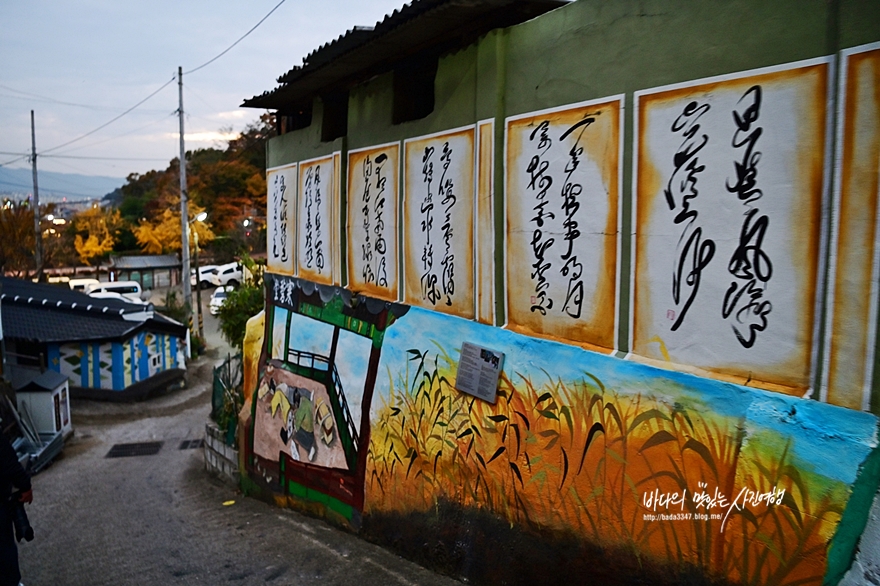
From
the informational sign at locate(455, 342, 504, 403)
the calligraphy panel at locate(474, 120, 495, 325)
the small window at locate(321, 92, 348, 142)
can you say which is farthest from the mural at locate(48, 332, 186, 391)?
the calligraphy panel at locate(474, 120, 495, 325)

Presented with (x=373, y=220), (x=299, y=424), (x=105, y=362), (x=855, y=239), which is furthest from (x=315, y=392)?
(x=105, y=362)

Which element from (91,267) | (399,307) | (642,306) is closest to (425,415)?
(399,307)

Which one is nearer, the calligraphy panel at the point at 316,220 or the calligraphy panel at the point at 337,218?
the calligraphy panel at the point at 337,218

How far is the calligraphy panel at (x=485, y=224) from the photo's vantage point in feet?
19.9

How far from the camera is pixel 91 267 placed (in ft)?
156

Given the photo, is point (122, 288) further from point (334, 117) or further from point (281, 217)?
point (334, 117)

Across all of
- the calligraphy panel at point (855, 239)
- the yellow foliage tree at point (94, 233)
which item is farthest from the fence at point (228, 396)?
the yellow foliage tree at point (94, 233)

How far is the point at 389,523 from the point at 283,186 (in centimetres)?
578

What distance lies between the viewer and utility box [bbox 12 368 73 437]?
16312 millimetres

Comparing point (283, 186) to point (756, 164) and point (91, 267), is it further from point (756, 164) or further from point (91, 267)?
point (91, 267)

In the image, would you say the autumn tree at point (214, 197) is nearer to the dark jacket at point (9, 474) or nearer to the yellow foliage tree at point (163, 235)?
the yellow foliage tree at point (163, 235)

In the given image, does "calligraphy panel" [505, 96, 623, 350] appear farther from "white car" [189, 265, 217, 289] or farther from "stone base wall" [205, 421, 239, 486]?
"white car" [189, 265, 217, 289]

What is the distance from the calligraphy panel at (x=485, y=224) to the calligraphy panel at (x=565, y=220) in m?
0.21

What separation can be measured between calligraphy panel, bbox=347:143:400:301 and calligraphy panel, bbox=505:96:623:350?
2195 mm
